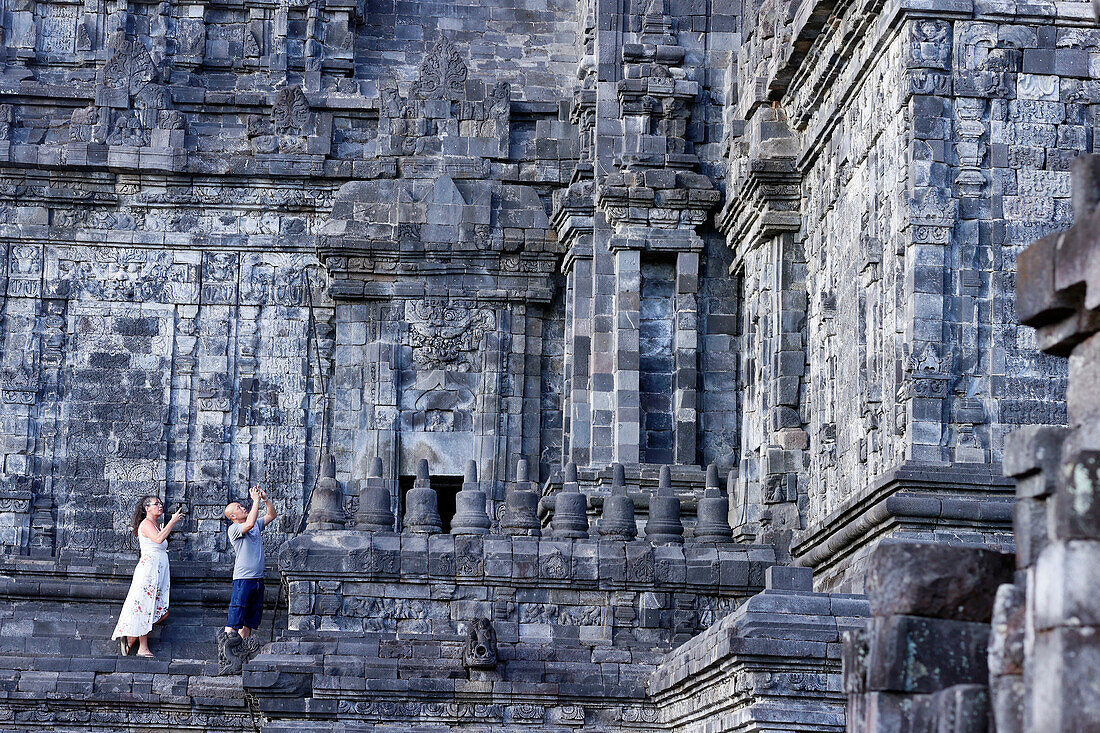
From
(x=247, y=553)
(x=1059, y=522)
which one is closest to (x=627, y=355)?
(x=247, y=553)

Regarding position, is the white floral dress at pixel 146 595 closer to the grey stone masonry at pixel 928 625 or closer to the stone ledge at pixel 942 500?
the stone ledge at pixel 942 500

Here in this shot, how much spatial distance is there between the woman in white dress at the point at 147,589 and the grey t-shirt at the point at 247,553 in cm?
102

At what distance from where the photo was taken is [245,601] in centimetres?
2191

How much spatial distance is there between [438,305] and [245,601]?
6446 mm

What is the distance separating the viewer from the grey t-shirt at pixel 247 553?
22.0m

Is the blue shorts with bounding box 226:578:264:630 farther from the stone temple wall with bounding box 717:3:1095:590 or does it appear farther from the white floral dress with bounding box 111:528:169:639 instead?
the stone temple wall with bounding box 717:3:1095:590

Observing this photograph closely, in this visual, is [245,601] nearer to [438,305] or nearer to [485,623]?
[485,623]

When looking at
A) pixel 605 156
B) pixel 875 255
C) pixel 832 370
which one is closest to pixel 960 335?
pixel 875 255

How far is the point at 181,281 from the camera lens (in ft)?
89.8

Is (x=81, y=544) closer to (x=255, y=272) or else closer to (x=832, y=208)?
(x=255, y=272)

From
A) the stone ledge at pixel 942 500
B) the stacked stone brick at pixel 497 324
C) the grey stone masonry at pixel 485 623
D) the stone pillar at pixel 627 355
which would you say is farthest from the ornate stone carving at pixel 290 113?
the stone ledge at pixel 942 500

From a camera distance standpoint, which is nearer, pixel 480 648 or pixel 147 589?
pixel 480 648

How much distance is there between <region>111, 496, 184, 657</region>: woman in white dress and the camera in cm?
2267

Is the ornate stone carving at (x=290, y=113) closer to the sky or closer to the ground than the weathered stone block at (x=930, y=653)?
closer to the sky
